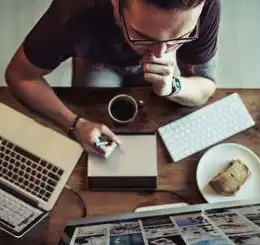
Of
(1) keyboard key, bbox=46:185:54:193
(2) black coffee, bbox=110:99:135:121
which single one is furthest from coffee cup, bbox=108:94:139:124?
(1) keyboard key, bbox=46:185:54:193

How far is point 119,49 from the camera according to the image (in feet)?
4.00

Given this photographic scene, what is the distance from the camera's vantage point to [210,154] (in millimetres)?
1253

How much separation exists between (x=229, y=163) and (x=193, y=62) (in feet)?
0.78

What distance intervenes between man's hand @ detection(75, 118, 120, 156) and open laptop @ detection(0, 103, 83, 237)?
0.07 ft

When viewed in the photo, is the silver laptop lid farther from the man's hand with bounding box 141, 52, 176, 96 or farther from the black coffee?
the man's hand with bounding box 141, 52, 176, 96

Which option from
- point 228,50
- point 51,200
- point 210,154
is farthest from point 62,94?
point 228,50

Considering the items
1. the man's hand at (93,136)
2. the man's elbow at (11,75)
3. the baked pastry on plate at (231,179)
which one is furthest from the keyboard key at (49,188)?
the baked pastry on plate at (231,179)

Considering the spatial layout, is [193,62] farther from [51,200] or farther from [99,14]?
[51,200]

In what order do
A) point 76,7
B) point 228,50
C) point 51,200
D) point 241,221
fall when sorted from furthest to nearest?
point 228,50
point 51,200
point 76,7
point 241,221

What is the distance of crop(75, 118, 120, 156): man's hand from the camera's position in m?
1.23

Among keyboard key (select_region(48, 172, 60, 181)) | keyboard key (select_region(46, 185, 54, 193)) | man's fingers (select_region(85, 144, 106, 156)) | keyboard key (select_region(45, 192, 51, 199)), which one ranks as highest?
man's fingers (select_region(85, 144, 106, 156))

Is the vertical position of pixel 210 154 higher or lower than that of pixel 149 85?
lower

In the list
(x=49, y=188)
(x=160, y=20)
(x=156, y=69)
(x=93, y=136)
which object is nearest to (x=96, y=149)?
(x=93, y=136)

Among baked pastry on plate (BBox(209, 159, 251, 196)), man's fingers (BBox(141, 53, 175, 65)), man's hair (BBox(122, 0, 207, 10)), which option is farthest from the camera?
baked pastry on plate (BBox(209, 159, 251, 196))
